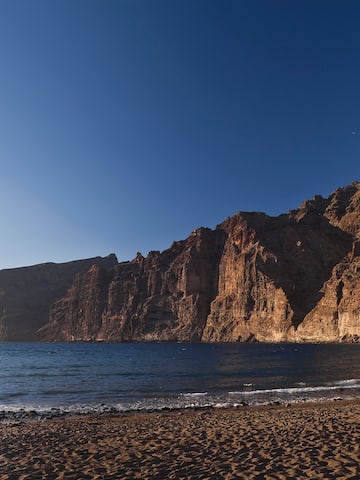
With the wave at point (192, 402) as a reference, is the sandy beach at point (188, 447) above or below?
above

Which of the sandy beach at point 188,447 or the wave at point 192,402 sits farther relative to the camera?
the wave at point 192,402

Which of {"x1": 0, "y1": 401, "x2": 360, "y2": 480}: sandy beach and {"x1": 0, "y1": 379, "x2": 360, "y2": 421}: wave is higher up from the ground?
{"x1": 0, "y1": 401, "x2": 360, "y2": 480}: sandy beach

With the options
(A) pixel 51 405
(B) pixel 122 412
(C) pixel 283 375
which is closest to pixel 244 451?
(B) pixel 122 412

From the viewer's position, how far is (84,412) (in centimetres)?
2312

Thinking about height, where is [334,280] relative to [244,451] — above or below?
above

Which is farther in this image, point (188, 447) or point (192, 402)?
point (192, 402)

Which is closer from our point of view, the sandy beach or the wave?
the sandy beach

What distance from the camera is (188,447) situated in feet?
43.2

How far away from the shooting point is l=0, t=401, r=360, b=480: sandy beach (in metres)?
10.5

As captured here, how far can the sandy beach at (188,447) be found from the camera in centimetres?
1050

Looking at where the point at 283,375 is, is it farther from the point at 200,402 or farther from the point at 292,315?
the point at 292,315

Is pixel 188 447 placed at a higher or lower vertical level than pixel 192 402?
higher

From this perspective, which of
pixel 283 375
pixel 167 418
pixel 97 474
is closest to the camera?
pixel 97 474

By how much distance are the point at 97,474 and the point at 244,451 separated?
432cm
